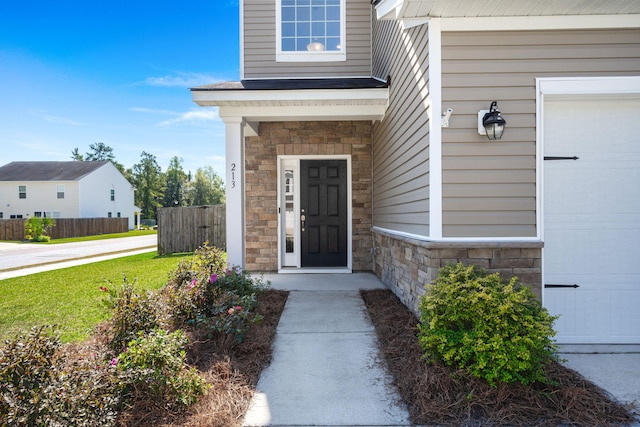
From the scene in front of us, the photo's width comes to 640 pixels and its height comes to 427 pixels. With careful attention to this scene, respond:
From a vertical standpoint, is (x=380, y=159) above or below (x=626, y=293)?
above

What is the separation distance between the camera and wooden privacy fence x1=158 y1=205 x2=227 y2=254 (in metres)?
11.1

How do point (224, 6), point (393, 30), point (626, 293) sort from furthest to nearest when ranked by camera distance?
point (224, 6) < point (393, 30) < point (626, 293)

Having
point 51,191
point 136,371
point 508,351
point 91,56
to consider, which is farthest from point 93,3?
point 51,191

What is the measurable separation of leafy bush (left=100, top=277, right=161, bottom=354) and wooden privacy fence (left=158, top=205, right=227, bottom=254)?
7971 mm

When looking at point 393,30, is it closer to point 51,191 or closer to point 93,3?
point 93,3

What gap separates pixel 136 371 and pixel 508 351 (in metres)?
2.41

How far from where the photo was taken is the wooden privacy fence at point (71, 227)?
19.3 metres

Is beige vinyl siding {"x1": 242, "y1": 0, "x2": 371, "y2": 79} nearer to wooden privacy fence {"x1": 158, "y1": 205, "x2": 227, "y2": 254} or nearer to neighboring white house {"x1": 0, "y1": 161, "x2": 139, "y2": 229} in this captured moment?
wooden privacy fence {"x1": 158, "y1": 205, "x2": 227, "y2": 254}

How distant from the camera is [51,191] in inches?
1024

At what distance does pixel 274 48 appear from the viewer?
6.33 m

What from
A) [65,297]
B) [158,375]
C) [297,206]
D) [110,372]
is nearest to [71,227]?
[65,297]

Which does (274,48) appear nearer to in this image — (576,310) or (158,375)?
(158,375)

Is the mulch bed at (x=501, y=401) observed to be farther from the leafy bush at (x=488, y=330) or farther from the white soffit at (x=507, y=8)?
the white soffit at (x=507, y=8)

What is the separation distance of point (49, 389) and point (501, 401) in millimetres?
2660
